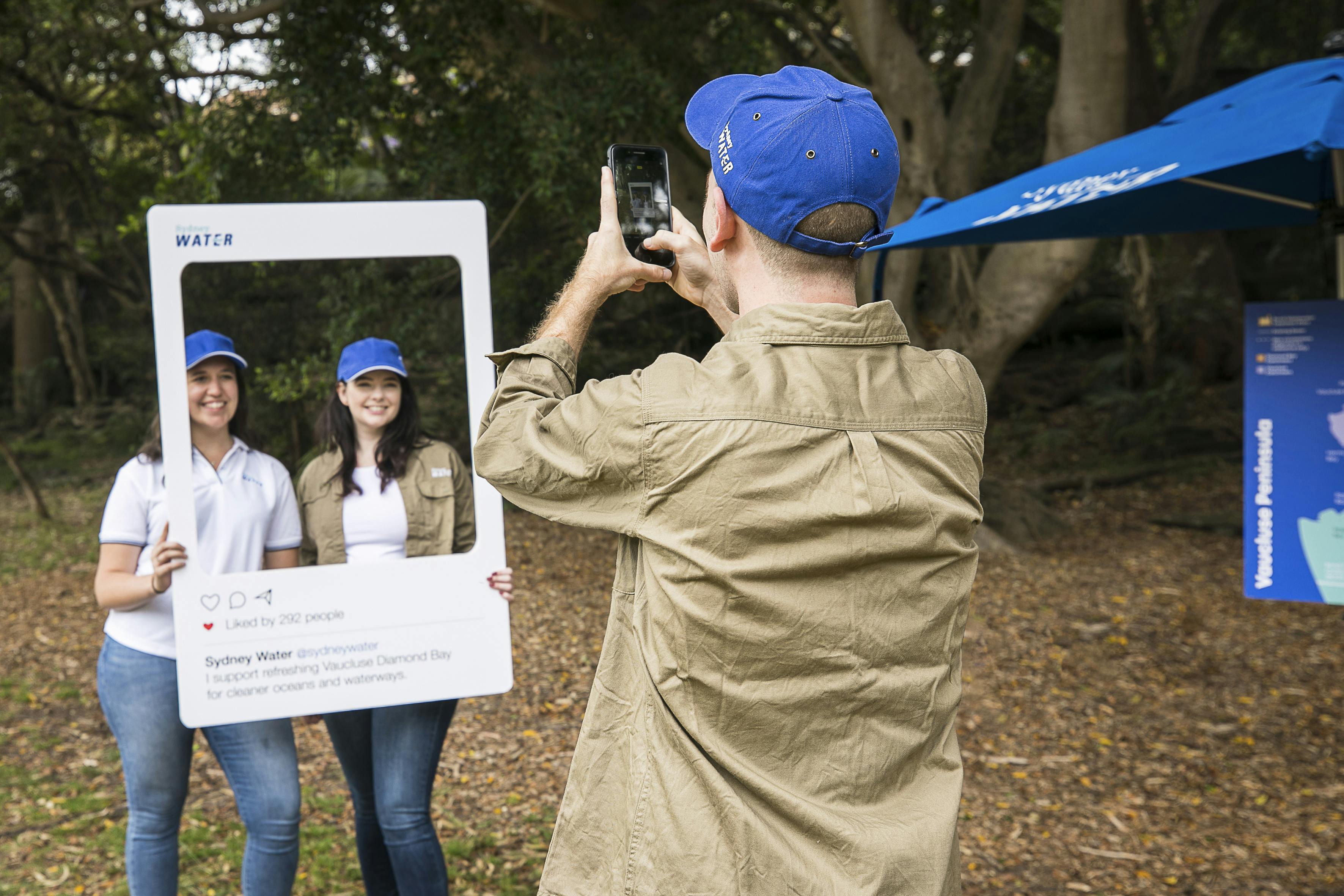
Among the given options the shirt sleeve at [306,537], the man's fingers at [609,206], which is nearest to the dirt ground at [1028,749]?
the shirt sleeve at [306,537]

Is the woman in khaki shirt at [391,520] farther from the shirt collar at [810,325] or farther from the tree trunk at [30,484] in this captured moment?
the tree trunk at [30,484]

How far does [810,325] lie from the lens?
1.44m

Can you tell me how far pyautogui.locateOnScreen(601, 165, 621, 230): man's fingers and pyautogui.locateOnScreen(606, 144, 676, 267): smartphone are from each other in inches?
0.8

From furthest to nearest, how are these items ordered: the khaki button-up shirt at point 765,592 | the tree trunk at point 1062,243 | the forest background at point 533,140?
the tree trunk at point 1062,243, the forest background at point 533,140, the khaki button-up shirt at point 765,592

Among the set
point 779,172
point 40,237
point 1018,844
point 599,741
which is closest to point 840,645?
point 599,741

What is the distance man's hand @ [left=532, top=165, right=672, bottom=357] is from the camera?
1.60 m

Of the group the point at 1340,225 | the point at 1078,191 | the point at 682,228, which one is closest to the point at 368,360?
the point at 682,228

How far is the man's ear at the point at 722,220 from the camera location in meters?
1.51

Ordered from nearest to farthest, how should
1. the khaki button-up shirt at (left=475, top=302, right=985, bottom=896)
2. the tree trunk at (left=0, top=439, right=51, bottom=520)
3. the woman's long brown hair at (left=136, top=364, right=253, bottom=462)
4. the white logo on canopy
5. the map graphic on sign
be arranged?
the khaki button-up shirt at (left=475, top=302, right=985, bottom=896)
the woman's long brown hair at (left=136, top=364, right=253, bottom=462)
the white logo on canopy
the map graphic on sign
the tree trunk at (left=0, top=439, right=51, bottom=520)

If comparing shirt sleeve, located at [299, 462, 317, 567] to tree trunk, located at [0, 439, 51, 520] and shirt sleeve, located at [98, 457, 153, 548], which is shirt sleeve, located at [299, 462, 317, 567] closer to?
shirt sleeve, located at [98, 457, 153, 548]

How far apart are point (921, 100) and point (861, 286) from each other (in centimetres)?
164

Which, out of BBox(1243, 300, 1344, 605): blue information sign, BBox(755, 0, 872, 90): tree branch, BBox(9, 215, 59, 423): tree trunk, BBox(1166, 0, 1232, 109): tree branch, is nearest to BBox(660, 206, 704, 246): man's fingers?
BBox(1243, 300, 1344, 605): blue information sign

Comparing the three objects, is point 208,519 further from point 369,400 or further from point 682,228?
point 682,228

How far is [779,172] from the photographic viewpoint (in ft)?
4.68
